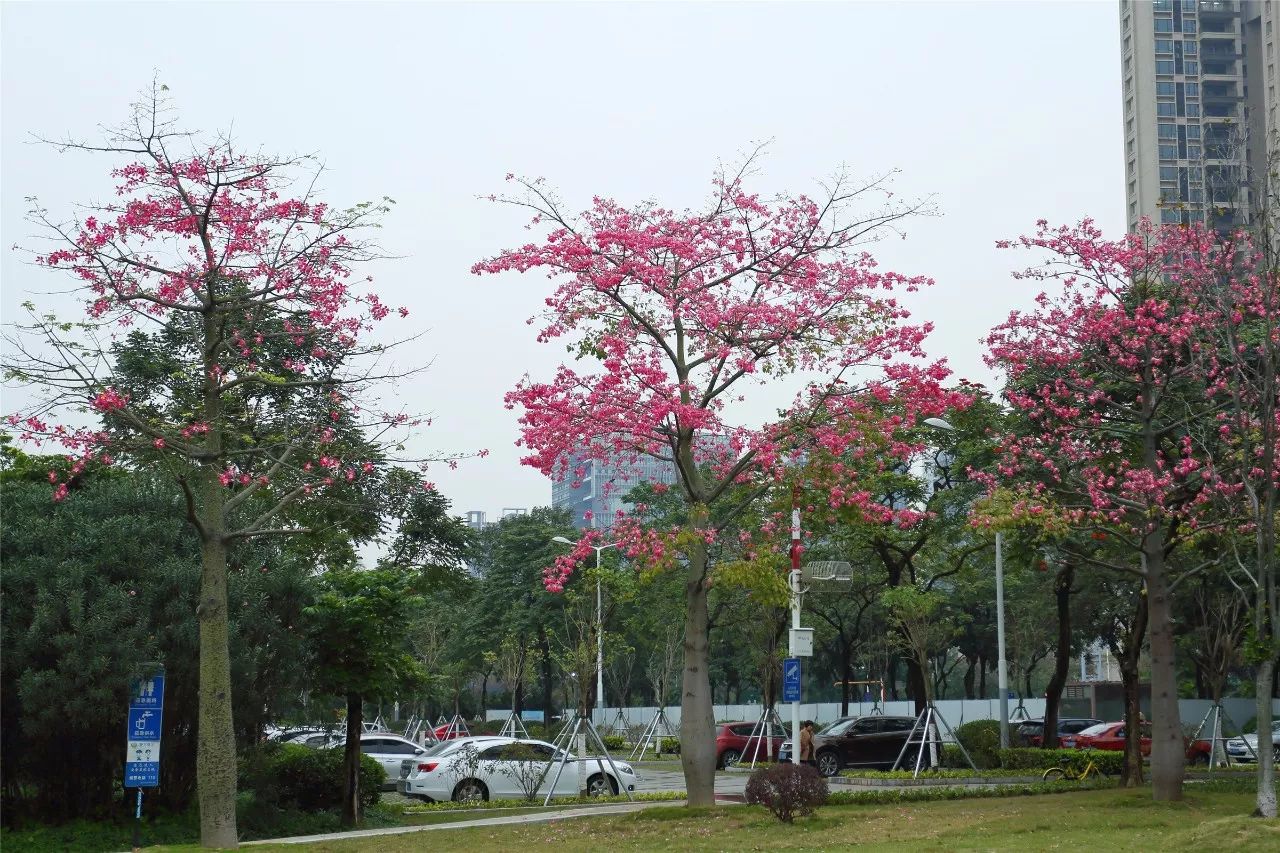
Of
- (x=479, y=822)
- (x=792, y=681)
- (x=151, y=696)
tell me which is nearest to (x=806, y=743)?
(x=792, y=681)

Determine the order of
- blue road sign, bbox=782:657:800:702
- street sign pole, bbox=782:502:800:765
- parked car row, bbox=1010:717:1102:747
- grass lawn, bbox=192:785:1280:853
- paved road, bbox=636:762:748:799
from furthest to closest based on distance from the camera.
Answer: parked car row, bbox=1010:717:1102:747, paved road, bbox=636:762:748:799, blue road sign, bbox=782:657:800:702, street sign pole, bbox=782:502:800:765, grass lawn, bbox=192:785:1280:853

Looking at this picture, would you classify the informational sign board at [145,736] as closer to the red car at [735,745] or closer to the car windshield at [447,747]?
the car windshield at [447,747]

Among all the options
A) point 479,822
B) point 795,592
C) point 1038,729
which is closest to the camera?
point 795,592

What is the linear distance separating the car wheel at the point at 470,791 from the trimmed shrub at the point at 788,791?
8853 mm

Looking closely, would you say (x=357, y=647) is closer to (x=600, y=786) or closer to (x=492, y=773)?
(x=492, y=773)

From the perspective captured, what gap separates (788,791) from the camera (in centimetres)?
1703

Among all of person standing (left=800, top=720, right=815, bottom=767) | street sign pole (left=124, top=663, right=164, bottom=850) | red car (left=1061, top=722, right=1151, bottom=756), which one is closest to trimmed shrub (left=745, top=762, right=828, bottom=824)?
Answer: person standing (left=800, top=720, right=815, bottom=767)

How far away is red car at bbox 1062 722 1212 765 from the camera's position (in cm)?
3384

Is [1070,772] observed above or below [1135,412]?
below

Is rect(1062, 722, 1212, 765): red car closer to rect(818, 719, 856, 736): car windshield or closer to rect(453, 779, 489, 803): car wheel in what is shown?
rect(818, 719, 856, 736): car windshield

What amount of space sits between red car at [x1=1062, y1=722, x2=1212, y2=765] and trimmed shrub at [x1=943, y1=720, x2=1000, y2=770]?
1847 millimetres

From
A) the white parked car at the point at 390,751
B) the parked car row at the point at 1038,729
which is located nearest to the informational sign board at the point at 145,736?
the white parked car at the point at 390,751

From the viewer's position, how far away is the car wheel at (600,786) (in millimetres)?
25641

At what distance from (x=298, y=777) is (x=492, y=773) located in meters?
4.46
